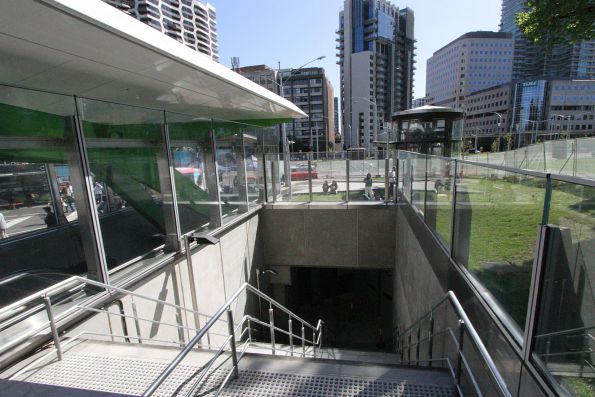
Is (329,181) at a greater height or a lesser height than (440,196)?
lesser

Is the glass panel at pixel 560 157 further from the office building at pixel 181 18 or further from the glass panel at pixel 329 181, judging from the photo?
the office building at pixel 181 18

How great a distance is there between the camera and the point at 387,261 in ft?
33.7

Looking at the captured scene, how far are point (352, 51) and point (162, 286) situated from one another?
11418 cm

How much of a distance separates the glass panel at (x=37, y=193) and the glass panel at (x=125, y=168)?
0.42 meters

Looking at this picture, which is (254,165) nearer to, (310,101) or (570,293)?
(570,293)

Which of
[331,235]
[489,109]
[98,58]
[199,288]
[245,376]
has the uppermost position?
[489,109]

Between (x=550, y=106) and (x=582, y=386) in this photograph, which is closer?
(x=582, y=386)

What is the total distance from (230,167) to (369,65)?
340 ft

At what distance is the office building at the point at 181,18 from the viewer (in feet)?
279

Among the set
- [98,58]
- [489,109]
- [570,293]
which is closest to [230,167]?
[98,58]

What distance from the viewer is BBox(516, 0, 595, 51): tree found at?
7.29m

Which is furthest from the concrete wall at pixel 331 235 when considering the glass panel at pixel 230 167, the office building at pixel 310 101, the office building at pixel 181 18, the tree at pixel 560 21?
the office building at pixel 310 101

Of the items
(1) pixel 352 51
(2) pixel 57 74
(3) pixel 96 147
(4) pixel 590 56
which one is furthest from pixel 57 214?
(4) pixel 590 56

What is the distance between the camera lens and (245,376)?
9.60ft
